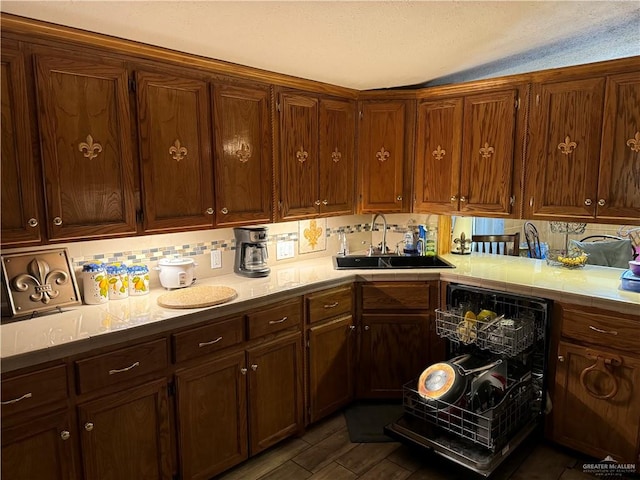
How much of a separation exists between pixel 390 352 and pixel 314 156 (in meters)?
1.34

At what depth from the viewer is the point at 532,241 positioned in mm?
4574

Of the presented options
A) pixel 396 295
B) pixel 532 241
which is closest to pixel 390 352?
pixel 396 295

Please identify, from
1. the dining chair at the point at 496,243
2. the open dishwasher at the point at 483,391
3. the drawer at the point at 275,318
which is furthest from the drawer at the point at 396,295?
Result: the dining chair at the point at 496,243

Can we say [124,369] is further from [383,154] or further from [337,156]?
[383,154]

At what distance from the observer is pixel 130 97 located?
2.05 meters

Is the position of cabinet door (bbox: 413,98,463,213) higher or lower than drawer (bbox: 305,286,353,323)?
higher

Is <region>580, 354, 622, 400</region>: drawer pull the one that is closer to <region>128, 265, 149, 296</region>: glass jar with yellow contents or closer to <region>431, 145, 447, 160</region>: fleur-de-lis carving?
<region>431, 145, 447, 160</region>: fleur-de-lis carving

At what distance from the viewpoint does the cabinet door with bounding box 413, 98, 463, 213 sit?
2.94 metres

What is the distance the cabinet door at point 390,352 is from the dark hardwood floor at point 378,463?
409 millimetres

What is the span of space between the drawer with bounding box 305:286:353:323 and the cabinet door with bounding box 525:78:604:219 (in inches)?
48.2

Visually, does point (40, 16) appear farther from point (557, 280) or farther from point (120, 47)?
point (557, 280)

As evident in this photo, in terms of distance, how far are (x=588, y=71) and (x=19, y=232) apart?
2.85 meters

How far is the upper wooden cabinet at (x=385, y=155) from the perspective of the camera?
307cm

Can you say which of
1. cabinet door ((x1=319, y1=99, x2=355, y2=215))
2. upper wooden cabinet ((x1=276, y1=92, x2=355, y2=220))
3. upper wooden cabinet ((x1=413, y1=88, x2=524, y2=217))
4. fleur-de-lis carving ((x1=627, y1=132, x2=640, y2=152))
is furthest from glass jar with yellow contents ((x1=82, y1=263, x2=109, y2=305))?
fleur-de-lis carving ((x1=627, y1=132, x2=640, y2=152))
